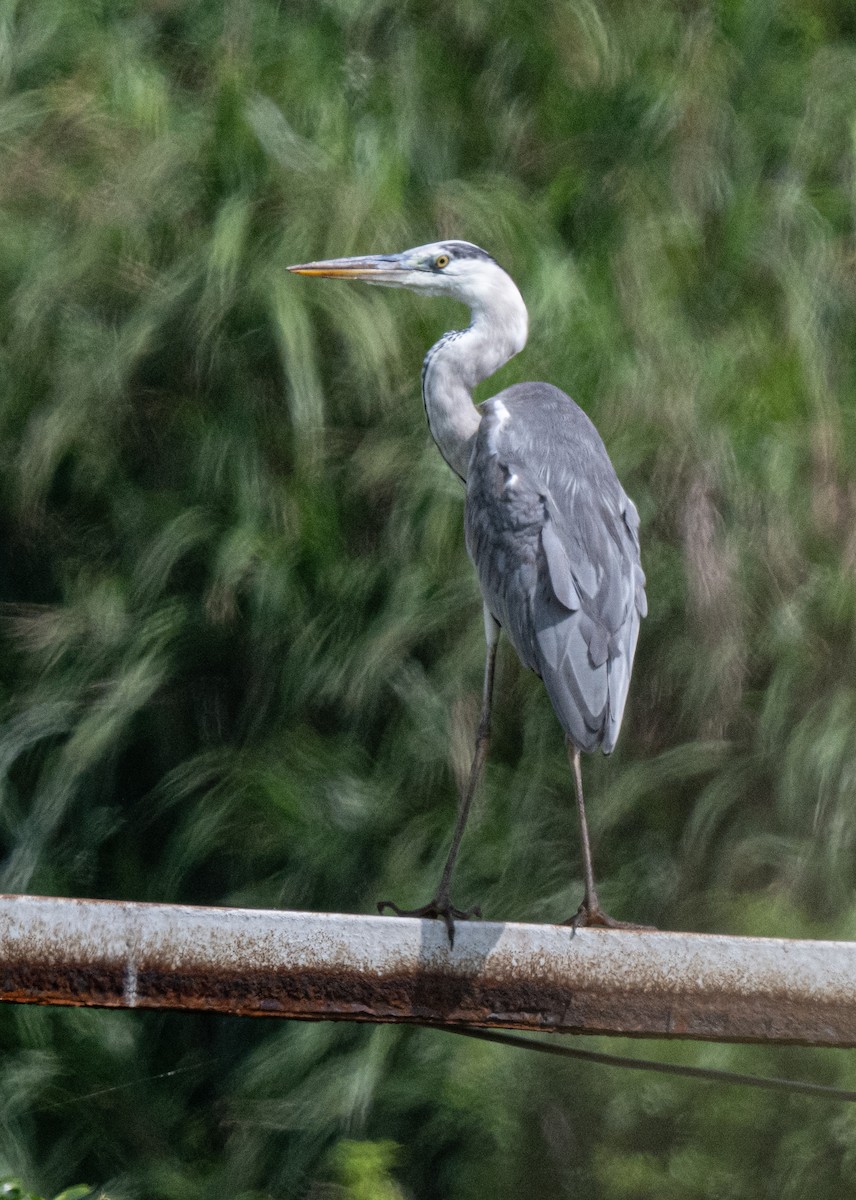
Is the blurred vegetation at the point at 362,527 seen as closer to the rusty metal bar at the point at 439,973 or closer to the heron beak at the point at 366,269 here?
the heron beak at the point at 366,269

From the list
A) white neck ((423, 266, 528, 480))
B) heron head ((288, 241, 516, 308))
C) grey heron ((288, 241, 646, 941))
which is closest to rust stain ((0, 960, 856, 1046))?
grey heron ((288, 241, 646, 941))

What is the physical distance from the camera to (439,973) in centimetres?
130

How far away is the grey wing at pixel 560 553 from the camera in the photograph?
69.9 inches

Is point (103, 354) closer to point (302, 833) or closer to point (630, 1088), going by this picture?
point (302, 833)

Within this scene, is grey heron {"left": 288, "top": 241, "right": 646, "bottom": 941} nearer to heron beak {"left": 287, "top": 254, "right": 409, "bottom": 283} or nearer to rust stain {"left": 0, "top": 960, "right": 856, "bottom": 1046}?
heron beak {"left": 287, "top": 254, "right": 409, "bottom": 283}

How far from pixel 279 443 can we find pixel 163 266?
18.2 inches

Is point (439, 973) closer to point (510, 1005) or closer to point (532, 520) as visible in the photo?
point (510, 1005)

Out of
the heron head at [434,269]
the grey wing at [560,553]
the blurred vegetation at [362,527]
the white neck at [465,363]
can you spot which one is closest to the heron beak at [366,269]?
the heron head at [434,269]

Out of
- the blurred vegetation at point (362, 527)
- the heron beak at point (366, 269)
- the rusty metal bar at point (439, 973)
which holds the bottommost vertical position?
the blurred vegetation at point (362, 527)

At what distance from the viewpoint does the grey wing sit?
178 centimetres

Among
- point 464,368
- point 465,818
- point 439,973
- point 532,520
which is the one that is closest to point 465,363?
point 464,368

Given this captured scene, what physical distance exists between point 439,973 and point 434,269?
51.9 inches

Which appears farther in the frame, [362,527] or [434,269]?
[362,527]

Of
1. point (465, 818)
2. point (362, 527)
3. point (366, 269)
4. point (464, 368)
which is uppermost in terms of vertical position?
point (366, 269)
